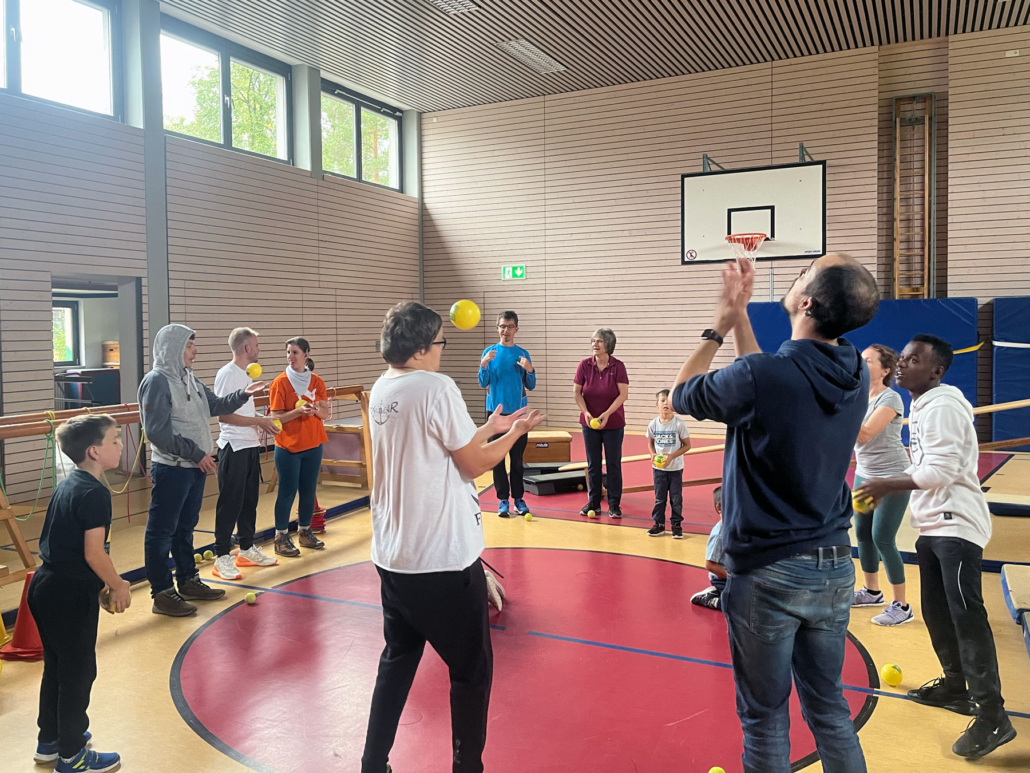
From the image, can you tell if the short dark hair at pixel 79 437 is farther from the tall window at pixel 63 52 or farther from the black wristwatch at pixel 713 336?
the tall window at pixel 63 52

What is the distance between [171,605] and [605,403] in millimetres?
4046

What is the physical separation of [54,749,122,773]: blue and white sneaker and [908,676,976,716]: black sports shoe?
3.58m

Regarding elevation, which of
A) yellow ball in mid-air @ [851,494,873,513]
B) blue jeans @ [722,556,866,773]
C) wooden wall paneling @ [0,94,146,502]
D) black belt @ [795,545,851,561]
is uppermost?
wooden wall paneling @ [0,94,146,502]

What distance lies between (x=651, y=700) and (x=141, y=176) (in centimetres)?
902

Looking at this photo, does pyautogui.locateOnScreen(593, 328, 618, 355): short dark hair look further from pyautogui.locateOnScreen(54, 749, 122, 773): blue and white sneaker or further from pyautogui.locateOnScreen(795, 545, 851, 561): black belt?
pyautogui.locateOnScreen(54, 749, 122, 773): blue and white sneaker

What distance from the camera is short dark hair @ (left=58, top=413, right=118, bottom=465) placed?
312cm

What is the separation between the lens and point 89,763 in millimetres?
3021

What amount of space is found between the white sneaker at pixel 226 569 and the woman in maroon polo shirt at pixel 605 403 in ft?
10.6

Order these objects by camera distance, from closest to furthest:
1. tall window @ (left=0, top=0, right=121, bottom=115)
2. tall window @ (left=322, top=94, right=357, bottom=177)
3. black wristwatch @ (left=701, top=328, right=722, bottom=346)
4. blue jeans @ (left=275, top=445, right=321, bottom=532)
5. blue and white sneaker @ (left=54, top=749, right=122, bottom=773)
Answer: black wristwatch @ (left=701, top=328, right=722, bottom=346)
blue and white sneaker @ (left=54, top=749, right=122, bottom=773)
blue jeans @ (left=275, top=445, right=321, bottom=532)
tall window @ (left=0, top=0, right=121, bottom=115)
tall window @ (left=322, top=94, right=357, bottom=177)

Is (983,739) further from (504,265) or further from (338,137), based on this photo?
(338,137)

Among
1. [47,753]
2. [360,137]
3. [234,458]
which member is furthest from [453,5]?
[47,753]

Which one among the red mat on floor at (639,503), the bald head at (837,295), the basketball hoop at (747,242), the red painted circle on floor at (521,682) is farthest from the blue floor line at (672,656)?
the basketball hoop at (747,242)

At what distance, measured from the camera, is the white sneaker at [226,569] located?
5.52 m

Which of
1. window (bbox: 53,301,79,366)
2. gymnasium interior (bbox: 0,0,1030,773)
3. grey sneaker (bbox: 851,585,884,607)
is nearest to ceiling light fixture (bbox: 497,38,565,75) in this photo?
gymnasium interior (bbox: 0,0,1030,773)
